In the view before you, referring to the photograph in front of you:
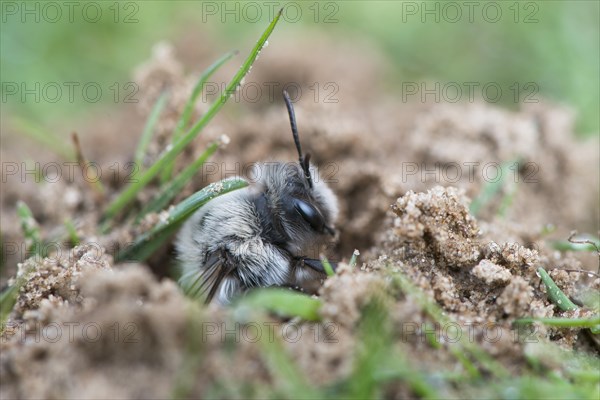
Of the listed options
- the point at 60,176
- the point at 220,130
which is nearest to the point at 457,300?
the point at 220,130

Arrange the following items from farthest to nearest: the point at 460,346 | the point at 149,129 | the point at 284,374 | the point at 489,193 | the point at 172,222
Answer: the point at 149,129 < the point at 489,193 < the point at 172,222 < the point at 460,346 < the point at 284,374

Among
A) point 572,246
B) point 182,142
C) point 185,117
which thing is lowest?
point 572,246

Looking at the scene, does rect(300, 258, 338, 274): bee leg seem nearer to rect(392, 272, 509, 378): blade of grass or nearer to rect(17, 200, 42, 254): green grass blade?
rect(392, 272, 509, 378): blade of grass

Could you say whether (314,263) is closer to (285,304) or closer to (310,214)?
(310,214)

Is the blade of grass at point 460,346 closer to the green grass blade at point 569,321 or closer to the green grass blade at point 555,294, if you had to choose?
the green grass blade at point 569,321

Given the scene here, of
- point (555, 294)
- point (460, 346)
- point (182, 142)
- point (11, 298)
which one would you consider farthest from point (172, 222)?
point (555, 294)

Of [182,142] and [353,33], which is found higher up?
[353,33]
